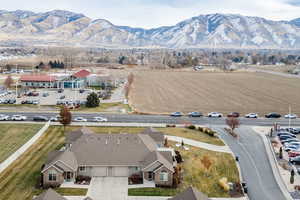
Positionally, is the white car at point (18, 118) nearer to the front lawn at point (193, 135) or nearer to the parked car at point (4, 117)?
the parked car at point (4, 117)

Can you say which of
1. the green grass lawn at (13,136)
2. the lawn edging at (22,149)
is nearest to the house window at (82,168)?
the lawn edging at (22,149)

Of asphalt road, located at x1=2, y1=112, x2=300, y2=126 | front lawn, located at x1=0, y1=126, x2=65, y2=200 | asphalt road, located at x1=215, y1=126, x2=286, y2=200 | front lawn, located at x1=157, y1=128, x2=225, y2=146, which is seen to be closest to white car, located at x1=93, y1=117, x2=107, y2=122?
asphalt road, located at x1=2, y1=112, x2=300, y2=126

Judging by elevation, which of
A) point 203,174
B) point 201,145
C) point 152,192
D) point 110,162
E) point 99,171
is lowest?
point 152,192

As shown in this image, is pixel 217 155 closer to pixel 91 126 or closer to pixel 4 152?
pixel 91 126

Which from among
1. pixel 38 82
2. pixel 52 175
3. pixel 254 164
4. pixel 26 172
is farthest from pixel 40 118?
pixel 38 82

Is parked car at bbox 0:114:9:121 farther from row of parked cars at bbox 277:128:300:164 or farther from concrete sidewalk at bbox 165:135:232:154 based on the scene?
row of parked cars at bbox 277:128:300:164

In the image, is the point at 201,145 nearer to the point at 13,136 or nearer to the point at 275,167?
the point at 275,167

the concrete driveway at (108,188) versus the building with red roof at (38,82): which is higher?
the building with red roof at (38,82)
